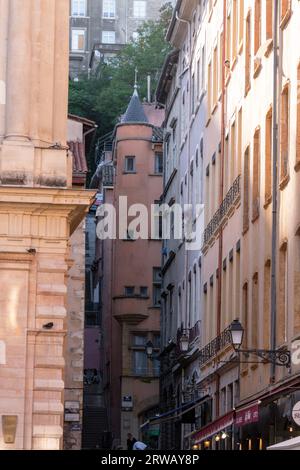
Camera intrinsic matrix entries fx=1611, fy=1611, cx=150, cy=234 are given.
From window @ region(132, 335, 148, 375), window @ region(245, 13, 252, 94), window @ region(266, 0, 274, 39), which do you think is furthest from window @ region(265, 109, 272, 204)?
window @ region(132, 335, 148, 375)

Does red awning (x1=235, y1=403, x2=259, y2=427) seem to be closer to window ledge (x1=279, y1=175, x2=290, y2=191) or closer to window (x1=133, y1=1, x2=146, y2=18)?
window ledge (x1=279, y1=175, x2=290, y2=191)

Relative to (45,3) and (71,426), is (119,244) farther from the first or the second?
(45,3)

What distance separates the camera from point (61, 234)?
35.0 metres

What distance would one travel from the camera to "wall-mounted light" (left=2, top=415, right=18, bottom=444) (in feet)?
111

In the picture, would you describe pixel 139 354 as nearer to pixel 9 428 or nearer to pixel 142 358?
pixel 142 358

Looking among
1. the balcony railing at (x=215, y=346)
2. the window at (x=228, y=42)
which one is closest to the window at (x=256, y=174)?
the balcony railing at (x=215, y=346)

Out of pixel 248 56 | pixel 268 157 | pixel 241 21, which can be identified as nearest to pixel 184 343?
pixel 241 21

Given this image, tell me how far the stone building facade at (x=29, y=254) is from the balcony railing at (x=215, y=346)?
373 inches

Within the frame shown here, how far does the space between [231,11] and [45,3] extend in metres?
11.1

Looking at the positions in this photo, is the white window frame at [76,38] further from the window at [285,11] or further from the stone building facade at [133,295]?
the window at [285,11]

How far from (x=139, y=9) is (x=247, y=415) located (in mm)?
124769

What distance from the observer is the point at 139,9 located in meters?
159

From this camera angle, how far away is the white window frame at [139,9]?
158 m
